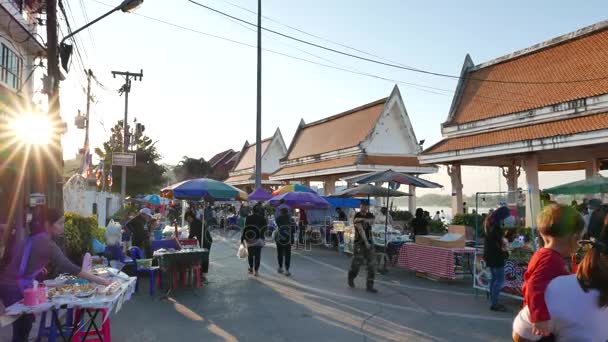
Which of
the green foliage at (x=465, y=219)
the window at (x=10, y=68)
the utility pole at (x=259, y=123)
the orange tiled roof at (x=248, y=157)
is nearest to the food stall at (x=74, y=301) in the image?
the window at (x=10, y=68)

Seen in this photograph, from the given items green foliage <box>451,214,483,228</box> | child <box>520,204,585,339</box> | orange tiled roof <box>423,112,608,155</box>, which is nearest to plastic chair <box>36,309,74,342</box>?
child <box>520,204,585,339</box>

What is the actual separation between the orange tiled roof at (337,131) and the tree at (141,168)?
Result: 16771 millimetres

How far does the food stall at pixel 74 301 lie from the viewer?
4938 millimetres

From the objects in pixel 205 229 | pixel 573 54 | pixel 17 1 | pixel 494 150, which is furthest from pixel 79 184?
pixel 573 54

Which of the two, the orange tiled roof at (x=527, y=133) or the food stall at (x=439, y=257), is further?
the orange tiled roof at (x=527, y=133)

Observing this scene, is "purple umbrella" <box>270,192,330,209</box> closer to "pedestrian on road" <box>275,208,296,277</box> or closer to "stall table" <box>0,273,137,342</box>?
"pedestrian on road" <box>275,208,296,277</box>

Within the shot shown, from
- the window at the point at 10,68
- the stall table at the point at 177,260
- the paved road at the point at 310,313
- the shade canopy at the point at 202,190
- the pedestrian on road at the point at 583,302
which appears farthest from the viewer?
the window at the point at 10,68

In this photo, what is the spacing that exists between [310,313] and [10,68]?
45.7ft

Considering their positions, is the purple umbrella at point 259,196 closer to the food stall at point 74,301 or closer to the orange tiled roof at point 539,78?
the orange tiled roof at point 539,78

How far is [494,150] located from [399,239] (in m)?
6.28

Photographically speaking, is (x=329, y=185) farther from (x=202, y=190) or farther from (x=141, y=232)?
(x=141, y=232)

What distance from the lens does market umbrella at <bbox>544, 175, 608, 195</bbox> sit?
1212 cm

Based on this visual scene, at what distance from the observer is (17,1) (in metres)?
15.2

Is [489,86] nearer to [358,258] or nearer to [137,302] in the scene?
[358,258]
